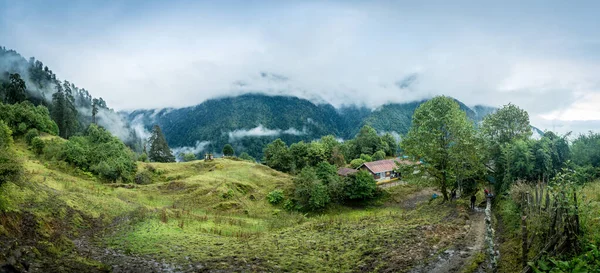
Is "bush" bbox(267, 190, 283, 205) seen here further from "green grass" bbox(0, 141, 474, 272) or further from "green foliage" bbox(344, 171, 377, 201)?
"green grass" bbox(0, 141, 474, 272)

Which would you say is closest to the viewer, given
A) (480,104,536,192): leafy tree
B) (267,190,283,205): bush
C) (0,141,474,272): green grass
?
(0,141,474,272): green grass

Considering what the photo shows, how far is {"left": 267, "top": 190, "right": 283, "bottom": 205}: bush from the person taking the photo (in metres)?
50.8

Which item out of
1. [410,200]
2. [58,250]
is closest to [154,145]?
[410,200]

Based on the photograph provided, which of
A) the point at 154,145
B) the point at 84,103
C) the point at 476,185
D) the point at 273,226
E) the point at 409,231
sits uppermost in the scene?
the point at 84,103

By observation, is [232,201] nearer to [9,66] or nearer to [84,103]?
[9,66]

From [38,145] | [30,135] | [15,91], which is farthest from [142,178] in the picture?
[15,91]

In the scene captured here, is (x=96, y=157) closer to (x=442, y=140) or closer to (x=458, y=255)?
(x=442, y=140)

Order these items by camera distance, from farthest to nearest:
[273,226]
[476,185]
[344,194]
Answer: [344,194] < [476,185] < [273,226]

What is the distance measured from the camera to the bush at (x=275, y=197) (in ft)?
167

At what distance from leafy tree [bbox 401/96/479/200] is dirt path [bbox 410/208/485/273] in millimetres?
12331

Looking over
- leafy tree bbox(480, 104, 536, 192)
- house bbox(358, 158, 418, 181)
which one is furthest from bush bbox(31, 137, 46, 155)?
leafy tree bbox(480, 104, 536, 192)

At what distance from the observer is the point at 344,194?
5200 cm

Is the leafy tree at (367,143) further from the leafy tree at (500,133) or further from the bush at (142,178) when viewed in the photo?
the bush at (142,178)

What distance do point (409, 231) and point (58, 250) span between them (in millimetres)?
17599
